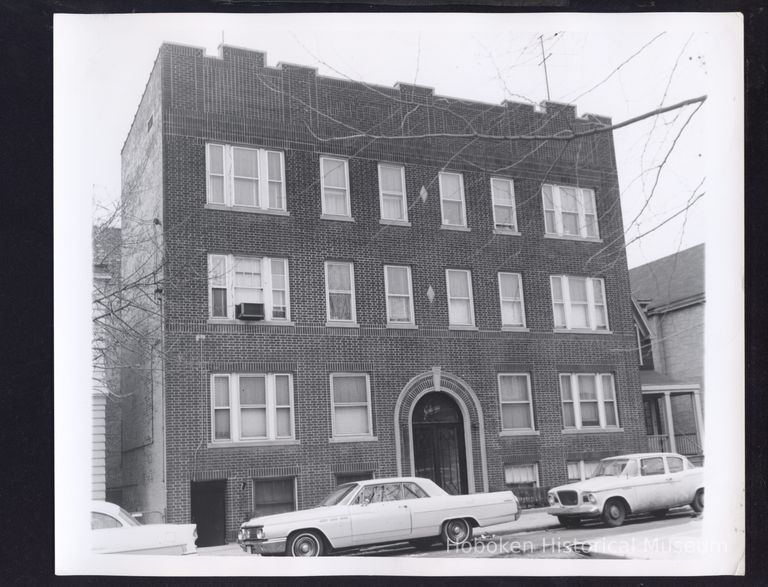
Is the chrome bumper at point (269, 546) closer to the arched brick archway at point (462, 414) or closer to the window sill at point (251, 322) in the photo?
the arched brick archway at point (462, 414)

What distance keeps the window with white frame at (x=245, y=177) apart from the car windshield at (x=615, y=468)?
5499 mm

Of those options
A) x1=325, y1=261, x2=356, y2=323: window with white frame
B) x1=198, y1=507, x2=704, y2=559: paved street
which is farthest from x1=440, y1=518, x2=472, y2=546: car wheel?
x1=325, y1=261, x2=356, y2=323: window with white frame

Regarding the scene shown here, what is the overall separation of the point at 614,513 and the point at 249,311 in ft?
17.6

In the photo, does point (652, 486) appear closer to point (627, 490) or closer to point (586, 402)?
point (627, 490)

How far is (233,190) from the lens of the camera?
35.2 feet

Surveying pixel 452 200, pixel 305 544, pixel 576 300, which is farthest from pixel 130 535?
pixel 576 300

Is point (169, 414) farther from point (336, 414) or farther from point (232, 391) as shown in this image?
point (336, 414)

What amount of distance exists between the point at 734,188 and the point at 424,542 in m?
5.46

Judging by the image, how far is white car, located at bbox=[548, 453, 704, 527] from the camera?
10273mm

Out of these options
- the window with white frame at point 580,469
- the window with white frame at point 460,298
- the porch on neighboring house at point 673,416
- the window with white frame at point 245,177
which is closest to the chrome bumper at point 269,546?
the window with white frame at point 460,298

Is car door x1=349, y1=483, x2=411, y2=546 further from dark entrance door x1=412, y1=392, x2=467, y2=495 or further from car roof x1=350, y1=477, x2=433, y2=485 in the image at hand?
dark entrance door x1=412, y1=392, x2=467, y2=495

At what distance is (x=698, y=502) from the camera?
973 cm
